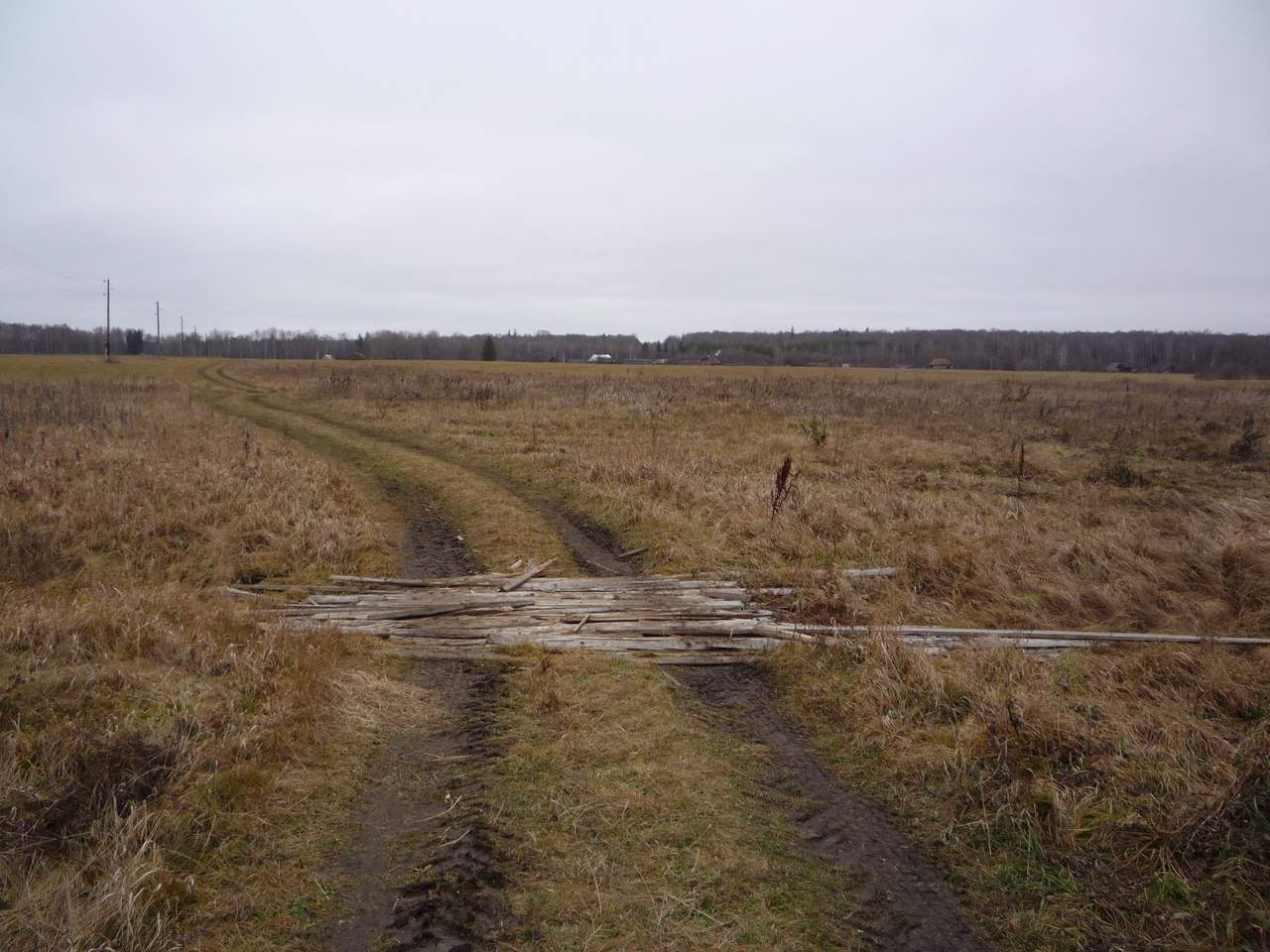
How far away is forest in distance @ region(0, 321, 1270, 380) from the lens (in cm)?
10981

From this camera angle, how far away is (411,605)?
8.16 metres

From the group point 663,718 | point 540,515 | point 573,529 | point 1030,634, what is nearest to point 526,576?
point 573,529

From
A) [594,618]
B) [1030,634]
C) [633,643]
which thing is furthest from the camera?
[594,618]

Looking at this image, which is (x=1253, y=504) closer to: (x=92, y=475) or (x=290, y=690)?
(x=290, y=690)

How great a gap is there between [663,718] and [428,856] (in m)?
2.28

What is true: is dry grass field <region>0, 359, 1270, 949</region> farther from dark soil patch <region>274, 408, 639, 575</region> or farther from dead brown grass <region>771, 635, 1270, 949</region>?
dark soil patch <region>274, 408, 639, 575</region>

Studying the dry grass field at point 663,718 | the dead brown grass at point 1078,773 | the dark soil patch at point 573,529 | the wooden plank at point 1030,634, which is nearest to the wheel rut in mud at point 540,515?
the dark soil patch at point 573,529

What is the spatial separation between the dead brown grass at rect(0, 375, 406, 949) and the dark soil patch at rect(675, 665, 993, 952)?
3.04 m

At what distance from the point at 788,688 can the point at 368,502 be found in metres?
9.40

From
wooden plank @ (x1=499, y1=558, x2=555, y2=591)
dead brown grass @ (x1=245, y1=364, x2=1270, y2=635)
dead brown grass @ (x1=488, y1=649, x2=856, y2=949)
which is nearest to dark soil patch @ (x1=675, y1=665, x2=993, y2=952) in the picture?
dead brown grass @ (x1=488, y1=649, x2=856, y2=949)

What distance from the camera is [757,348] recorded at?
136 meters

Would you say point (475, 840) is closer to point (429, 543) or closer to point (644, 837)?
point (644, 837)

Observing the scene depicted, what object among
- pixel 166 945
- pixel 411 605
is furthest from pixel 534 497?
pixel 166 945

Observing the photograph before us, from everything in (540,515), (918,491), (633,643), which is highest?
(918,491)
